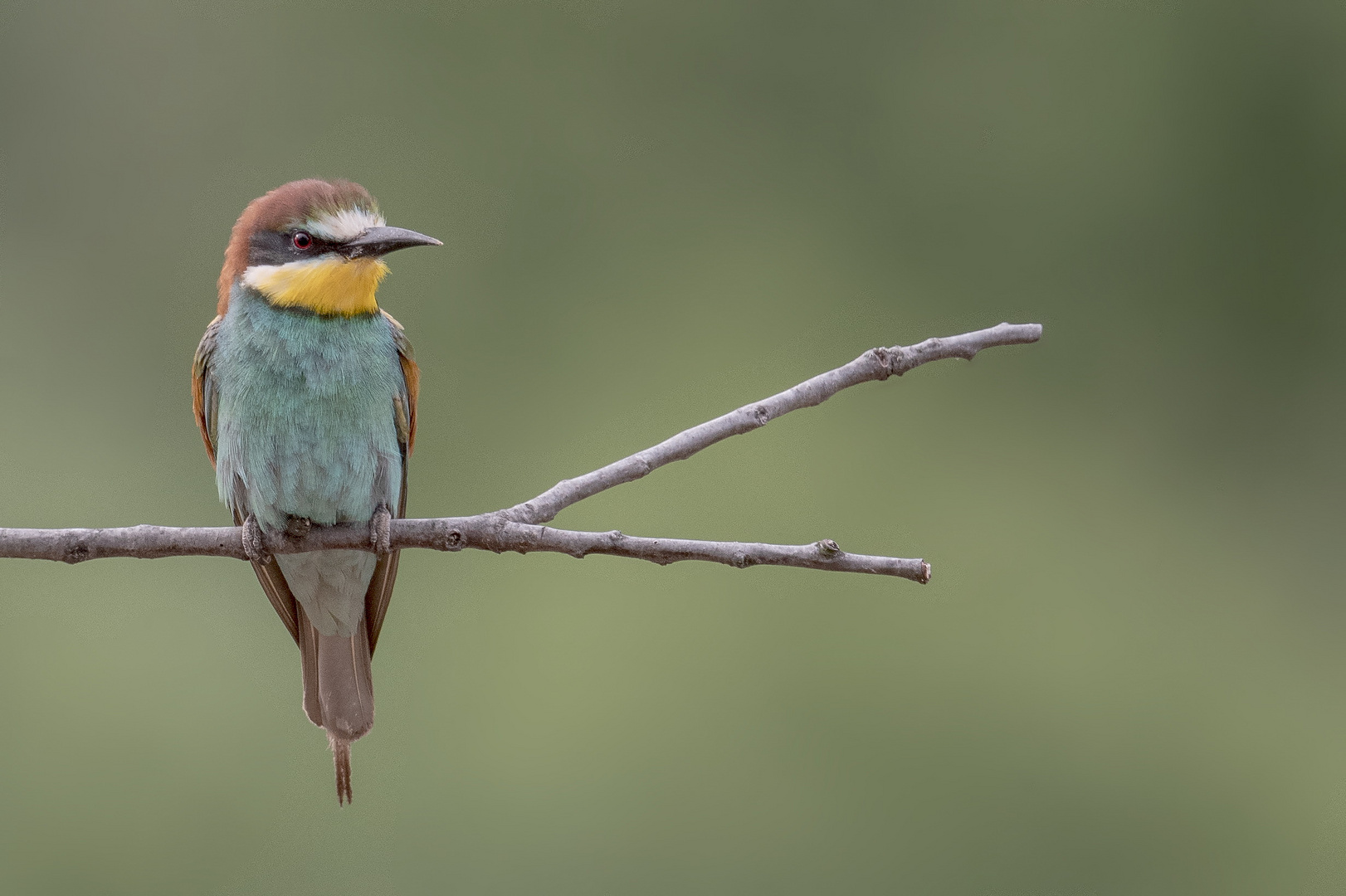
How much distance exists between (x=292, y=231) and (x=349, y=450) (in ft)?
1.18

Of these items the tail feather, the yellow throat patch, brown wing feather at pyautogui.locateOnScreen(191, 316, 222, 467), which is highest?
the yellow throat patch

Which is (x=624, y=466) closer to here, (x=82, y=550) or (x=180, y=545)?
(x=180, y=545)

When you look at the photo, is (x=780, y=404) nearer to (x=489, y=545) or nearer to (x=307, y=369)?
(x=489, y=545)

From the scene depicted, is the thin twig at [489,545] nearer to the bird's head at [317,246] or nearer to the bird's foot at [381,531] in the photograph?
the bird's foot at [381,531]

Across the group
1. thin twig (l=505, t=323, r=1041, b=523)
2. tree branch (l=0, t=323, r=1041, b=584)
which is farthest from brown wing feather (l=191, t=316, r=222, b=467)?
thin twig (l=505, t=323, r=1041, b=523)

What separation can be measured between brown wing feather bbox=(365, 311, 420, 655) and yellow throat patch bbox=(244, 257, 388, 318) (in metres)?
0.13

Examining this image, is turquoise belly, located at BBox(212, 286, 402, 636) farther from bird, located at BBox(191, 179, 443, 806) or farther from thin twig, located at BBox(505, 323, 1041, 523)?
thin twig, located at BBox(505, 323, 1041, 523)

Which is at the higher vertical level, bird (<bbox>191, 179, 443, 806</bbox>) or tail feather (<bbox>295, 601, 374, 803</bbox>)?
bird (<bbox>191, 179, 443, 806</bbox>)

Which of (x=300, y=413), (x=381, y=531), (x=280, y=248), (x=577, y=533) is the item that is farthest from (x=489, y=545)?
(x=280, y=248)

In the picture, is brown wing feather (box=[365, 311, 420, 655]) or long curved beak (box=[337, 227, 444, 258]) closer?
long curved beak (box=[337, 227, 444, 258])

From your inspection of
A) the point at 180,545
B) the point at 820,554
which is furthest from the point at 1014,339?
the point at 180,545

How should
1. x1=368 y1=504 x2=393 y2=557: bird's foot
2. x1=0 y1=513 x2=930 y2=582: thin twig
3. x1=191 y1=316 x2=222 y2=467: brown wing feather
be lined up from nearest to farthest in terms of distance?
x1=0 y1=513 x2=930 y2=582: thin twig, x1=368 y1=504 x2=393 y2=557: bird's foot, x1=191 y1=316 x2=222 y2=467: brown wing feather

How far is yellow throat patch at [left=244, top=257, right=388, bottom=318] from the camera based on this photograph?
1.87m

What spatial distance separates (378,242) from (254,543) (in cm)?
52
